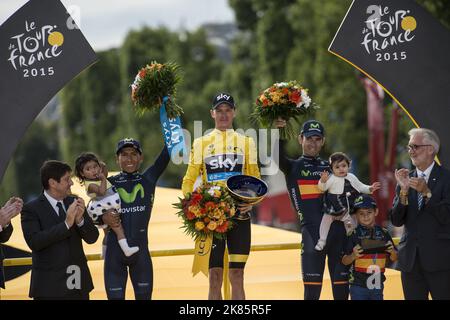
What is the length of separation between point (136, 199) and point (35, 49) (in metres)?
1.98

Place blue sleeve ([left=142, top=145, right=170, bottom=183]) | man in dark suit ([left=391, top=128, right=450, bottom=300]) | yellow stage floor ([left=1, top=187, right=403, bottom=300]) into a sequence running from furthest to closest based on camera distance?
yellow stage floor ([left=1, top=187, right=403, bottom=300]) → blue sleeve ([left=142, top=145, right=170, bottom=183]) → man in dark suit ([left=391, top=128, right=450, bottom=300])

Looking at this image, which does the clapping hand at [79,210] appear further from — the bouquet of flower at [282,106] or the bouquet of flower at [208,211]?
the bouquet of flower at [282,106]

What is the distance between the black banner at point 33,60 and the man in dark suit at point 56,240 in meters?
1.35

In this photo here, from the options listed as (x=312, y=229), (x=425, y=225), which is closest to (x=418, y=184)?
(x=425, y=225)

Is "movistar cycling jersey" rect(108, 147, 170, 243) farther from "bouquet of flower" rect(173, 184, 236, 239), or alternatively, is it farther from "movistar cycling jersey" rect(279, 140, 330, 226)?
"movistar cycling jersey" rect(279, 140, 330, 226)

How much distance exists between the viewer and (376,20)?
10.3 m

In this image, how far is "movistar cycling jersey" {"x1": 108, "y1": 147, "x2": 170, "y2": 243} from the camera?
902 centimetres

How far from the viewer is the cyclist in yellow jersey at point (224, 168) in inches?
355

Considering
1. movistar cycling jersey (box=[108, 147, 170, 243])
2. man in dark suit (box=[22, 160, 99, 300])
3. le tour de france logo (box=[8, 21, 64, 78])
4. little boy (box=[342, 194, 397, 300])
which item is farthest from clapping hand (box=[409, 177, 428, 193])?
le tour de france logo (box=[8, 21, 64, 78])

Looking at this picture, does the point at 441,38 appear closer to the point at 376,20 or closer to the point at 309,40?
the point at 376,20

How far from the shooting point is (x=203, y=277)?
38.4ft

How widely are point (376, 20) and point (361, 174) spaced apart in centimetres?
2020

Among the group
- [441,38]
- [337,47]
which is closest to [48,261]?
[337,47]

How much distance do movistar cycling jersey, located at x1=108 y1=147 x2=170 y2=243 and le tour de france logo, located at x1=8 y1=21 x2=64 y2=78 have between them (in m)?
1.51
